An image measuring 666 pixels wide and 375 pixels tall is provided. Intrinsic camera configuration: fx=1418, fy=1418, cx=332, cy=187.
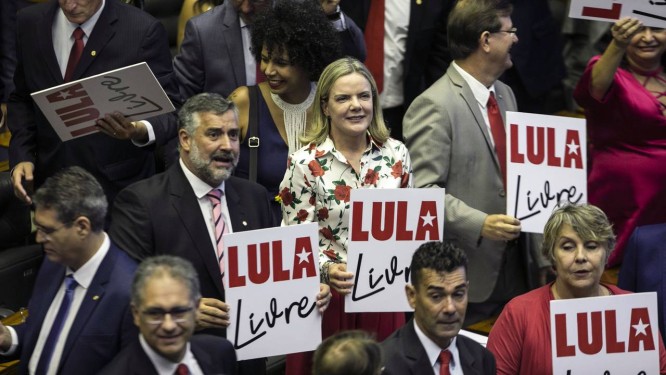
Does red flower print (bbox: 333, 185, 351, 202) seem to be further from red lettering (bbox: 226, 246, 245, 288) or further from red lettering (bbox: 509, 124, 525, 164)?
red lettering (bbox: 509, 124, 525, 164)

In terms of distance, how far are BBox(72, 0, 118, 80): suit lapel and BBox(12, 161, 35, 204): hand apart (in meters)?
0.48

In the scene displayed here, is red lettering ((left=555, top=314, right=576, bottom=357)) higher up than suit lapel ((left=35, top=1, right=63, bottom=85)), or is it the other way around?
suit lapel ((left=35, top=1, right=63, bottom=85))

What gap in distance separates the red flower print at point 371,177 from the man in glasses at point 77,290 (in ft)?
4.29

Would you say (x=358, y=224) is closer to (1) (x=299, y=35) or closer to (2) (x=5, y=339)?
(1) (x=299, y=35)

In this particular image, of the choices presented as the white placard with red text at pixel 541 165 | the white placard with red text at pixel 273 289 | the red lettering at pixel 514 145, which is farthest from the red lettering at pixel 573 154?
the white placard with red text at pixel 273 289

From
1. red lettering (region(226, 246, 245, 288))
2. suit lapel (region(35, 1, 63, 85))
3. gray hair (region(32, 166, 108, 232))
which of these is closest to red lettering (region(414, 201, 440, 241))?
red lettering (region(226, 246, 245, 288))

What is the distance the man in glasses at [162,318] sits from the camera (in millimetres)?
4855

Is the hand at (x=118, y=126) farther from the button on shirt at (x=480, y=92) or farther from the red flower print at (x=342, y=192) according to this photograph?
the button on shirt at (x=480, y=92)

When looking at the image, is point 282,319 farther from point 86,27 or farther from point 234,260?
point 86,27

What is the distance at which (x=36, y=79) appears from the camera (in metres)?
6.91

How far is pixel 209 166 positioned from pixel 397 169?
0.96 m

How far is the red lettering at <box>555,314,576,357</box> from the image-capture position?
5756mm

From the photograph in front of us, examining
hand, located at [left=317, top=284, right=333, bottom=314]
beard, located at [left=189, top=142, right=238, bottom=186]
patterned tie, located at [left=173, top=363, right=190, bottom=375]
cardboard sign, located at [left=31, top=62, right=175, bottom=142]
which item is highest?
cardboard sign, located at [left=31, top=62, right=175, bottom=142]

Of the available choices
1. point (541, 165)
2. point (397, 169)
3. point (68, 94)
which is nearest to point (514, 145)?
point (541, 165)
